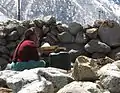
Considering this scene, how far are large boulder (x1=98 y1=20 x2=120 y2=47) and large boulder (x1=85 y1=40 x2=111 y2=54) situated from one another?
215 millimetres

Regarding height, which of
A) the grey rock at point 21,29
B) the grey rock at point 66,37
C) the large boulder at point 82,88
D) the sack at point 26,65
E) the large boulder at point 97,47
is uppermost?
the large boulder at point 82,88

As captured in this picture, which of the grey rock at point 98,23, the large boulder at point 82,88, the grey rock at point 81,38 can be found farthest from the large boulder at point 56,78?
the grey rock at point 98,23

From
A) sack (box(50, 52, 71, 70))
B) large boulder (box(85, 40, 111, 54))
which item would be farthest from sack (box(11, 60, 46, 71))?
large boulder (box(85, 40, 111, 54))

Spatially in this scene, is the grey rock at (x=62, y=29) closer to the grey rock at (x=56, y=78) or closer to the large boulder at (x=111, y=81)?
the grey rock at (x=56, y=78)

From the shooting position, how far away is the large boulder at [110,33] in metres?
12.9

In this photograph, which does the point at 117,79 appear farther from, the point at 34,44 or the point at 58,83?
the point at 34,44

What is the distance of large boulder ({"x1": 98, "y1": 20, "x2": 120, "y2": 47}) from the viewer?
12.9 m

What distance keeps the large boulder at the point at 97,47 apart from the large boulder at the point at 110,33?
0.70ft

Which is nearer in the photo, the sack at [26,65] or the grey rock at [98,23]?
the sack at [26,65]

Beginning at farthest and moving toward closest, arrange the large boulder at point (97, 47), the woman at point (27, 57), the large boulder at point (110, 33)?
the large boulder at point (110, 33), the large boulder at point (97, 47), the woman at point (27, 57)

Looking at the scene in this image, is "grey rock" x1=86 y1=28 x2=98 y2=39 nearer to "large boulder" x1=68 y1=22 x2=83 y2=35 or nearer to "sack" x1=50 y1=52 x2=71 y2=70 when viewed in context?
"large boulder" x1=68 y1=22 x2=83 y2=35

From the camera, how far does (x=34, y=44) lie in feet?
26.8

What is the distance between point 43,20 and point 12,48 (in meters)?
1.40

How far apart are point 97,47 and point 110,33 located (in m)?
0.60
